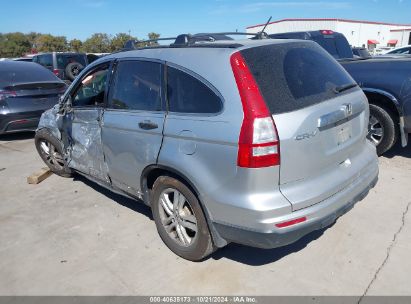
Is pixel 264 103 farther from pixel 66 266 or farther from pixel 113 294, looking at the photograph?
pixel 66 266

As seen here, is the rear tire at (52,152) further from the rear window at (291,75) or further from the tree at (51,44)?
the tree at (51,44)

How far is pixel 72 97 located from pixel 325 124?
3.05 metres

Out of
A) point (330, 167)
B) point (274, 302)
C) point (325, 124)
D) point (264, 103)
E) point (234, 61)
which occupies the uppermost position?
point (234, 61)

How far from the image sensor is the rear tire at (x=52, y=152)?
5.06 meters

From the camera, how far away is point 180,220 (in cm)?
324

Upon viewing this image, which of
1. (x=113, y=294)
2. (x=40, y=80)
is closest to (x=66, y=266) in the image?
(x=113, y=294)

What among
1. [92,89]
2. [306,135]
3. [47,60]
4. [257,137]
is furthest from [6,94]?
[47,60]

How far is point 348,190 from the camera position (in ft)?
9.81

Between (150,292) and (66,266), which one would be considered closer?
(150,292)

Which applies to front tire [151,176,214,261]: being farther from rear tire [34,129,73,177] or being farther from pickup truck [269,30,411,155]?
pickup truck [269,30,411,155]

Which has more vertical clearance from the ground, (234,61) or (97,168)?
(234,61)

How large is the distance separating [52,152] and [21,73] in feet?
10.4

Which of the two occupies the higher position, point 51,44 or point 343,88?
point 51,44

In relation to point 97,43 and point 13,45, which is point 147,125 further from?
point 13,45
